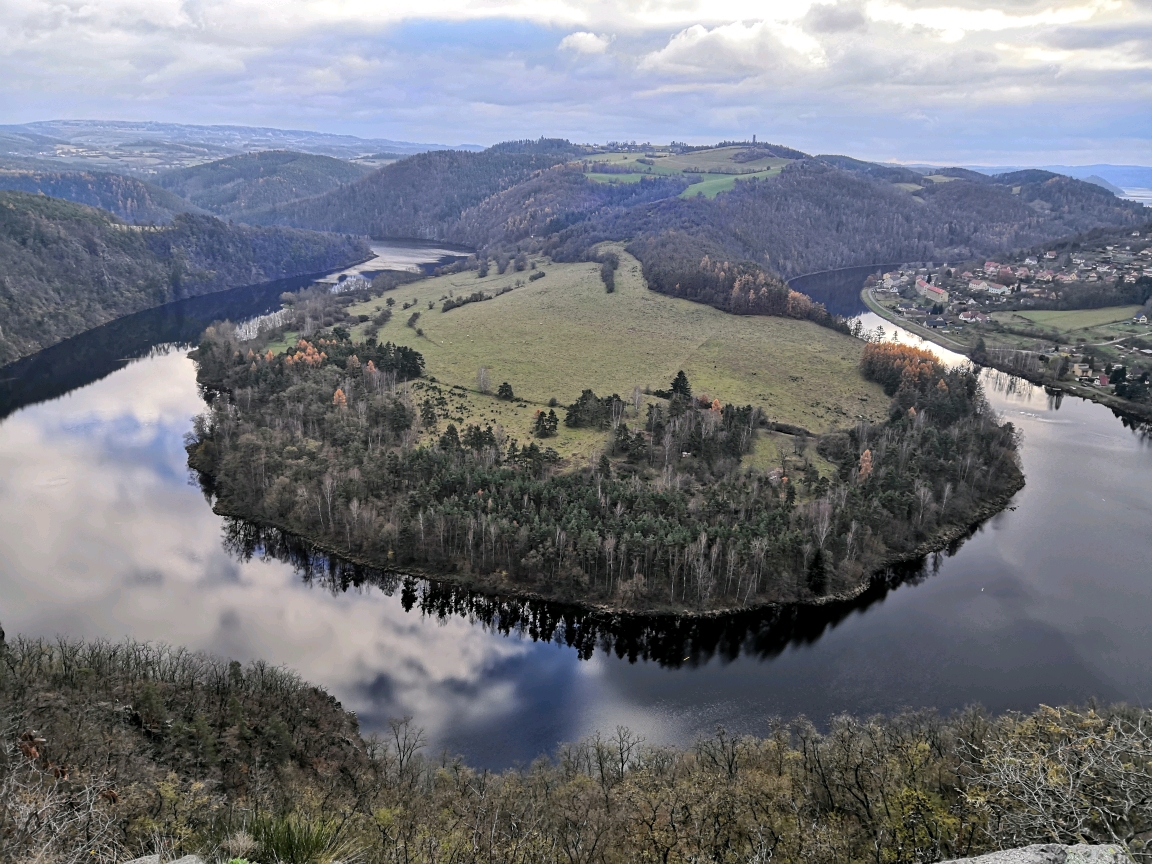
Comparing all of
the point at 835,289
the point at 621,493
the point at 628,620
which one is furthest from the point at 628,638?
the point at 835,289

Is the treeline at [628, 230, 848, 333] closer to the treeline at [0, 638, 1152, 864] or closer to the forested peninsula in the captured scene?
the forested peninsula

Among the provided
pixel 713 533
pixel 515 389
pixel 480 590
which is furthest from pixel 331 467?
pixel 713 533

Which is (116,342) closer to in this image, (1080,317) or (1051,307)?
(1080,317)

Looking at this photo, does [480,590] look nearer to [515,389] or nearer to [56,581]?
[56,581]

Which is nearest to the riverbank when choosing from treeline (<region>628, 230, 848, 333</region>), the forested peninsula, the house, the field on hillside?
treeline (<region>628, 230, 848, 333</region>)

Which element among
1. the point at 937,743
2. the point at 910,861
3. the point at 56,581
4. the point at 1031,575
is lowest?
the point at 56,581

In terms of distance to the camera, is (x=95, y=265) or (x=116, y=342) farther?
(x=95, y=265)

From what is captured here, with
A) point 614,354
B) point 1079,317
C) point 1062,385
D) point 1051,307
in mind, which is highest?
point 1051,307
